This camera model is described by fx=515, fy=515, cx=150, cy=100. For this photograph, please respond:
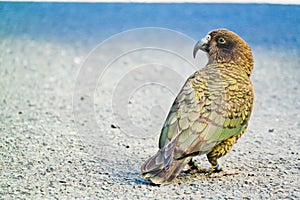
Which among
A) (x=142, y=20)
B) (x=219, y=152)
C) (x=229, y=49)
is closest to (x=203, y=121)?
(x=219, y=152)

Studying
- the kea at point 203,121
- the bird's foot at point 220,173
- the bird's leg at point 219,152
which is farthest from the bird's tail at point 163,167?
the bird's foot at point 220,173

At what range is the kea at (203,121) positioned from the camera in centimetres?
389

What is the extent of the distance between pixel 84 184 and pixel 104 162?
1.94 ft

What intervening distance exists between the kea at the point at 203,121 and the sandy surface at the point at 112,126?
7.6 inches

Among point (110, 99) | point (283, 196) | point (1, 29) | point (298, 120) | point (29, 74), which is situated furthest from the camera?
point (1, 29)

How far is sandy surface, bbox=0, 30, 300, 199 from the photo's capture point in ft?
13.3

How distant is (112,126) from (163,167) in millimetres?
2161

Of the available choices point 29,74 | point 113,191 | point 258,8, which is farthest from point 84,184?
point 29,74

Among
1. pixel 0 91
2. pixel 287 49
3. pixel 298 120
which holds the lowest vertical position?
pixel 0 91

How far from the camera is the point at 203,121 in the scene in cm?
396

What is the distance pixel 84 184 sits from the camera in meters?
4.13

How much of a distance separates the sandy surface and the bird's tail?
0.35ft

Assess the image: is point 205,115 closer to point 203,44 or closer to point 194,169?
point 194,169

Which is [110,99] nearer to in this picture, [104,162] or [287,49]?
[104,162]
